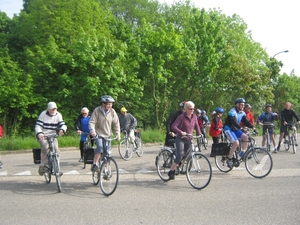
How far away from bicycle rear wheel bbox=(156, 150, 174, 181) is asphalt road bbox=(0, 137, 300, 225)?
0.20 metres

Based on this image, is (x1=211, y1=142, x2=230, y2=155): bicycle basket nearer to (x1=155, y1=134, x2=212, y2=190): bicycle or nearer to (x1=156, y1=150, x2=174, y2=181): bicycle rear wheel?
(x1=156, y1=150, x2=174, y2=181): bicycle rear wheel

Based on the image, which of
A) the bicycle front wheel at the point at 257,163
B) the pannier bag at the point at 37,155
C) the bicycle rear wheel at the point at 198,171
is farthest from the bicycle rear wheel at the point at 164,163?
Result: the pannier bag at the point at 37,155

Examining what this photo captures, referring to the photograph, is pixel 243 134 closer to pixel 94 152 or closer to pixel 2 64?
pixel 94 152

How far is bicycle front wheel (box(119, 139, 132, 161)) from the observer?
45.1 ft

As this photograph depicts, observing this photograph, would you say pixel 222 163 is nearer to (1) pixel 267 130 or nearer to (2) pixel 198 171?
(2) pixel 198 171

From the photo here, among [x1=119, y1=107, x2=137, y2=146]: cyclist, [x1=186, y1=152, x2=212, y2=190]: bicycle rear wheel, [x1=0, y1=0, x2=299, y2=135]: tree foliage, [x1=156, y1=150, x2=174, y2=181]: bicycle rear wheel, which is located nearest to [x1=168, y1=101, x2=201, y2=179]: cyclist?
[x1=186, y1=152, x2=212, y2=190]: bicycle rear wheel

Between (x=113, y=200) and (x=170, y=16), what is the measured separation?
1477 inches

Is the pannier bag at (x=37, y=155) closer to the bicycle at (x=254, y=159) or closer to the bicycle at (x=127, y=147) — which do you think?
the bicycle at (x=254, y=159)

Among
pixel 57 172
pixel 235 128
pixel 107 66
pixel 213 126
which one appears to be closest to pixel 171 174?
pixel 235 128

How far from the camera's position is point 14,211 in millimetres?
6449

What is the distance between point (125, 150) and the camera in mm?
13727

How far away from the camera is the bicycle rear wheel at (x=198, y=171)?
26.0 feet

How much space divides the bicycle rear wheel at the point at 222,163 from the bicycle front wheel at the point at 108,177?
3.52 m

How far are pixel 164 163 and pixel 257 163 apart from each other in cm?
227
